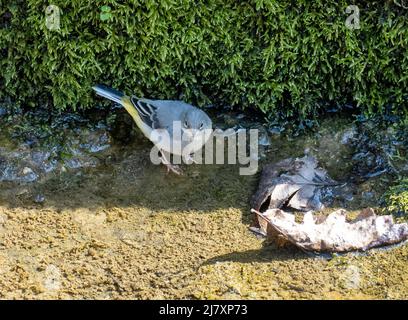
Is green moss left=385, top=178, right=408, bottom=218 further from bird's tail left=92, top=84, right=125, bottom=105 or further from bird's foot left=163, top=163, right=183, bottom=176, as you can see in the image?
bird's tail left=92, top=84, right=125, bottom=105

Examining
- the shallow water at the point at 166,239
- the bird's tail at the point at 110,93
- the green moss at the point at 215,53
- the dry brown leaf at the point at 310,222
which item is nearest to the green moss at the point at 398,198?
the shallow water at the point at 166,239

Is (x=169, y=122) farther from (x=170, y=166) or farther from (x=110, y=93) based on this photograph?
(x=110, y=93)

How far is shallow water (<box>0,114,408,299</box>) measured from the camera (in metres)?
4.24

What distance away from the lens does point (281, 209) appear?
4.99 m

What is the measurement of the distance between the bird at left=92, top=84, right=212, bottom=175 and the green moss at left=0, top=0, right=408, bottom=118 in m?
0.20

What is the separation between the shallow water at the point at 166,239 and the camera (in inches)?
167

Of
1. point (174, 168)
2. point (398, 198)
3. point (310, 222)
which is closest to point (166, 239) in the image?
point (174, 168)

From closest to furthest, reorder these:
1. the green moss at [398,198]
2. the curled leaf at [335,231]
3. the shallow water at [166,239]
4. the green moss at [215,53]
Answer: the shallow water at [166,239] < the curled leaf at [335,231] < the green moss at [398,198] < the green moss at [215,53]

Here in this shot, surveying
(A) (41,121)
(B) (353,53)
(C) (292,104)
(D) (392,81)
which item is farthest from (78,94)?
(D) (392,81)

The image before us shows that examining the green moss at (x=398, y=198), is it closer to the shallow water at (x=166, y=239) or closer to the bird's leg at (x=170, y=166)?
the shallow water at (x=166, y=239)

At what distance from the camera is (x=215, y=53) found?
18.7 feet

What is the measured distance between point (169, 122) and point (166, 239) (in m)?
1.32

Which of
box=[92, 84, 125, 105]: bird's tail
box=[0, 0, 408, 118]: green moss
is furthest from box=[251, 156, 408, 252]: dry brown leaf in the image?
box=[92, 84, 125, 105]: bird's tail

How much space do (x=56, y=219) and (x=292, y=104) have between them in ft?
8.07
